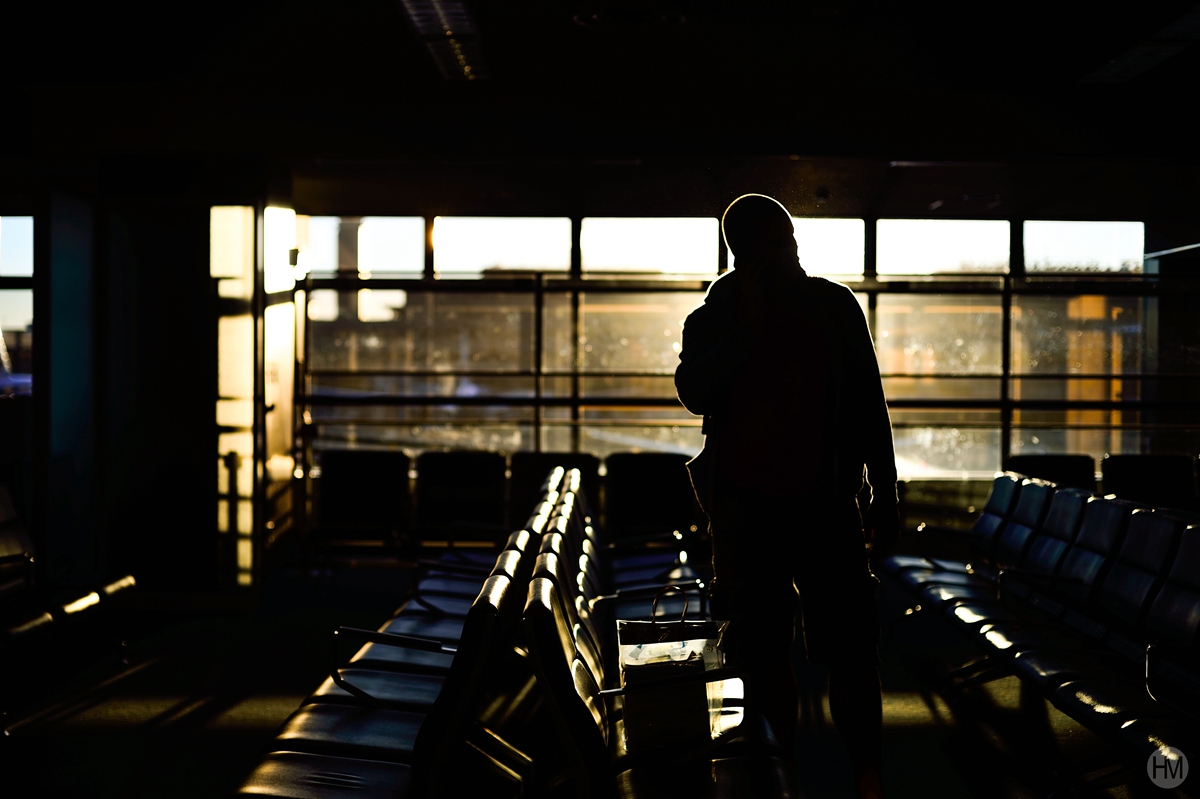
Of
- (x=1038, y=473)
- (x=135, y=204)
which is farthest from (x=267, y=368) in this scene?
(x=1038, y=473)

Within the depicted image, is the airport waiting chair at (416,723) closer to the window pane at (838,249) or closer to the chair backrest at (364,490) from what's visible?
the chair backrest at (364,490)

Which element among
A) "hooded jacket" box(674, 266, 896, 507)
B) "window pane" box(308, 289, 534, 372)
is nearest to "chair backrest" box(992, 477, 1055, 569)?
"hooded jacket" box(674, 266, 896, 507)

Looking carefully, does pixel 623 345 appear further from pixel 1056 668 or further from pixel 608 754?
pixel 608 754

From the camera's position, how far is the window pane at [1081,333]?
6.61m

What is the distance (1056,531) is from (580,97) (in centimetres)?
326

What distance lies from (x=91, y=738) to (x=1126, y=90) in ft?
19.3

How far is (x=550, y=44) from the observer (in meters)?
5.01

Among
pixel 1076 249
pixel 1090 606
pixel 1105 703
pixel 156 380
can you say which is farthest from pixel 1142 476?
pixel 156 380

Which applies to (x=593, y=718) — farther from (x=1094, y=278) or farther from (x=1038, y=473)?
(x=1094, y=278)

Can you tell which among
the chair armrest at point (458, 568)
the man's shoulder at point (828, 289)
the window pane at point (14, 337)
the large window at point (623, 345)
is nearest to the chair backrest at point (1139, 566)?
the man's shoulder at point (828, 289)

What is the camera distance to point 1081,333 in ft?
21.8

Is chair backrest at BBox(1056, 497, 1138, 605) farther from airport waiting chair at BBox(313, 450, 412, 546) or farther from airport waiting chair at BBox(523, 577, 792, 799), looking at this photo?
airport waiting chair at BBox(313, 450, 412, 546)

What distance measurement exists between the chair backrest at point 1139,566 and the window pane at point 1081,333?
3.53 m

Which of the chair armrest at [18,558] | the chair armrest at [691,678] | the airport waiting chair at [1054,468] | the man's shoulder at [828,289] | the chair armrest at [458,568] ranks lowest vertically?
the chair armrest at [458,568]
